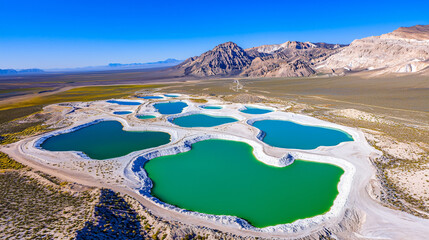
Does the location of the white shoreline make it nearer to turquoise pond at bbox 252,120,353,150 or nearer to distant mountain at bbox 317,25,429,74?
turquoise pond at bbox 252,120,353,150

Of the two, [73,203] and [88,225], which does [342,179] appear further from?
[73,203]

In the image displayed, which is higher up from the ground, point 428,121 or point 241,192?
point 428,121

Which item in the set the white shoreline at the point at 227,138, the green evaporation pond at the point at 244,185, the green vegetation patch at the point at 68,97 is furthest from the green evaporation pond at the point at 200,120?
the green vegetation patch at the point at 68,97

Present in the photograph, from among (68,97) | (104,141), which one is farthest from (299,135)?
(68,97)

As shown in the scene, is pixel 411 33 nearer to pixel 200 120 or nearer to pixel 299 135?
pixel 299 135

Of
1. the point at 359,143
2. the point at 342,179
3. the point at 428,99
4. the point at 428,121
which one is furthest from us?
the point at 428,99

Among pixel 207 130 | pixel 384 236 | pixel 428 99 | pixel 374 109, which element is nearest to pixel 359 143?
pixel 384 236
